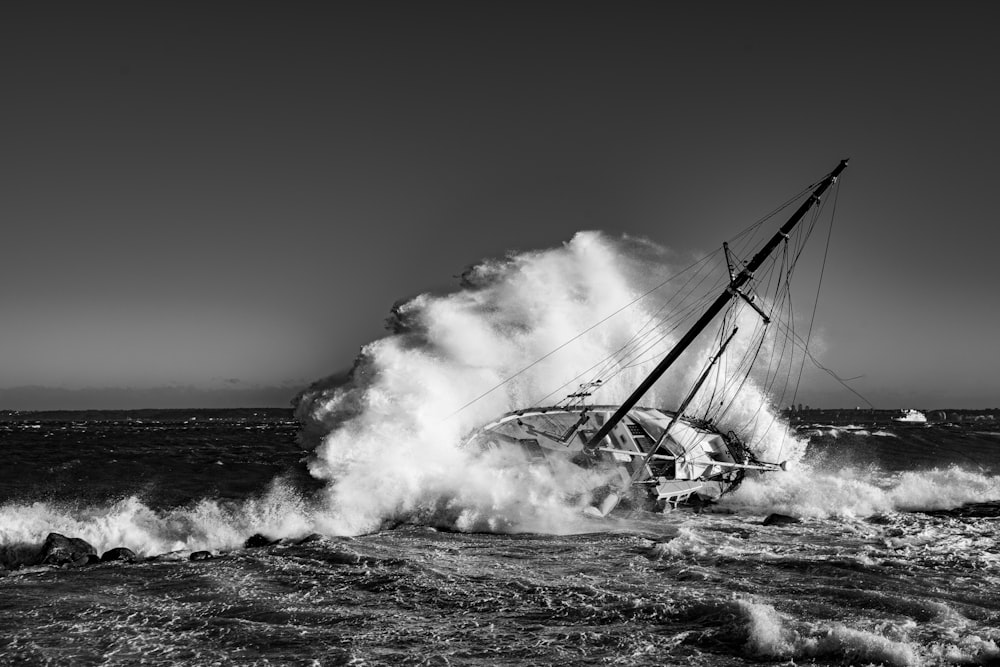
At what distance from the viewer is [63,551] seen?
742 inches

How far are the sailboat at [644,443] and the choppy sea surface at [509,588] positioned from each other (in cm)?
99

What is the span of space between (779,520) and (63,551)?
2045 centimetres

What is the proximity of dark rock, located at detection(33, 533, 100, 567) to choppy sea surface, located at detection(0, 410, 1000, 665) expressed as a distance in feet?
2.76

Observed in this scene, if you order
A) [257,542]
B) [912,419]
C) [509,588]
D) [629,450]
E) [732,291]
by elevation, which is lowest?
[912,419]

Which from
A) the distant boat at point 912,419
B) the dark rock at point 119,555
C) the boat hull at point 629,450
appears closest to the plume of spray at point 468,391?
the boat hull at point 629,450

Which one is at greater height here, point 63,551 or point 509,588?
point 509,588

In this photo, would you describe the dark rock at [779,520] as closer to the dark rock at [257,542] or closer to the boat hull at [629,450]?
the boat hull at [629,450]

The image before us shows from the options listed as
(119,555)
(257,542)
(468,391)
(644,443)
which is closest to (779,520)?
(644,443)

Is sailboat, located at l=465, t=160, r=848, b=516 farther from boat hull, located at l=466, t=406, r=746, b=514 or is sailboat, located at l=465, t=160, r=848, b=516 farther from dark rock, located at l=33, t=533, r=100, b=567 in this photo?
dark rock, located at l=33, t=533, r=100, b=567

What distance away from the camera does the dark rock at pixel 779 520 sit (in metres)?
23.4

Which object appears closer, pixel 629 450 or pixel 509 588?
pixel 509 588

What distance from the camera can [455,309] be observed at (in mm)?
29125

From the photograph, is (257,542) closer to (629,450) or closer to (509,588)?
(509,588)

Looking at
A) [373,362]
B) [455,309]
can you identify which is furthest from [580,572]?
[455,309]
